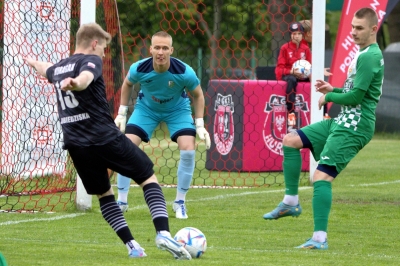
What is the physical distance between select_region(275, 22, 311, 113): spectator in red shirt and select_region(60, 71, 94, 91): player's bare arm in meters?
6.42

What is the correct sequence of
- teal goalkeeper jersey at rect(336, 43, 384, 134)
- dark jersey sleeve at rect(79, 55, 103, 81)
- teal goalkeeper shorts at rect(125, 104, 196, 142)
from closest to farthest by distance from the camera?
dark jersey sleeve at rect(79, 55, 103, 81), teal goalkeeper jersey at rect(336, 43, 384, 134), teal goalkeeper shorts at rect(125, 104, 196, 142)

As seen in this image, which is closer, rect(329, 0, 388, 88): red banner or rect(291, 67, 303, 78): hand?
rect(329, 0, 388, 88): red banner

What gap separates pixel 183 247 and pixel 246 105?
261 inches

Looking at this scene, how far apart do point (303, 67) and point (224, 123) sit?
4.84 feet

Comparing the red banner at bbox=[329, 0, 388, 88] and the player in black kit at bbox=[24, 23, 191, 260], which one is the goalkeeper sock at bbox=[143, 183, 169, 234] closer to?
the player in black kit at bbox=[24, 23, 191, 260]

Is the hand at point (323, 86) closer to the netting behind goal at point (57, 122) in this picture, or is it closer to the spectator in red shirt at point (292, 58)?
the netting behind goal at point (57, 122)

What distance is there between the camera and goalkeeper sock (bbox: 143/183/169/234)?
18.6 ft

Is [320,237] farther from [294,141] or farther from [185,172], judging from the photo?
[185,172]

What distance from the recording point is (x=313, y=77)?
1025 centimetres

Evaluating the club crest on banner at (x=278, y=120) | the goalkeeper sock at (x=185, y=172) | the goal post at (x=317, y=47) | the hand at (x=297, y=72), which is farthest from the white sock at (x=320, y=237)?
the club crest on banner at (x=278, y=120)

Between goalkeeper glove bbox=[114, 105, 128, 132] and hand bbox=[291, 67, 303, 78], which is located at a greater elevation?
hand bbox=[291, 67, 303, 78]

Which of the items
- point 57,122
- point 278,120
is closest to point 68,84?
point 57,122

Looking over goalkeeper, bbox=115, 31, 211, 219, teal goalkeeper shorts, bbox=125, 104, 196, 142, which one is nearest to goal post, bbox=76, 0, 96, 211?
goalkeeper, bbox=115, 31, 211, 219

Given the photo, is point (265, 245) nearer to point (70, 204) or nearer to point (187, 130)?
point (187, 130)
